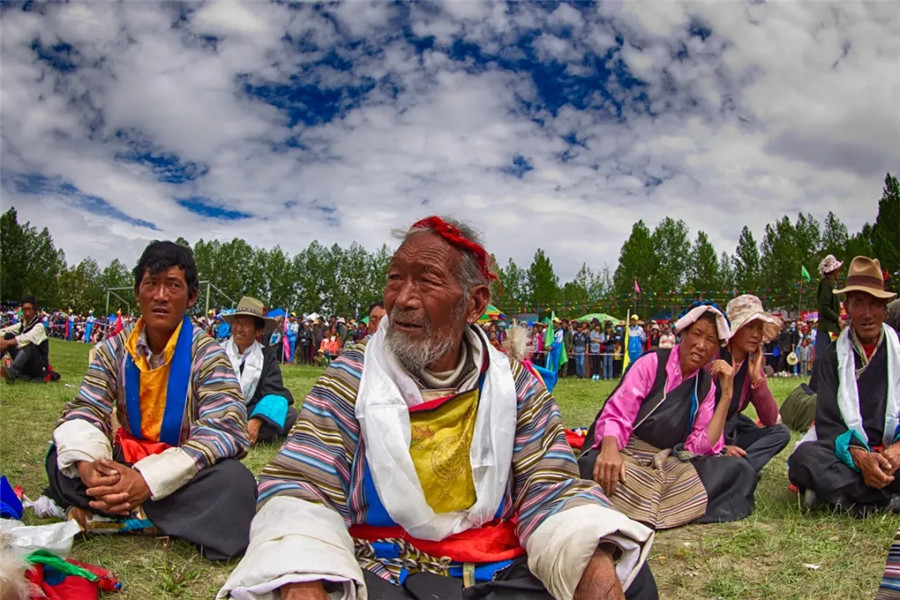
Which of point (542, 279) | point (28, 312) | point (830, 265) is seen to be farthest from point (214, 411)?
point (542, 279)

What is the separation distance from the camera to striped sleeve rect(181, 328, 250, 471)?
12.4 feet

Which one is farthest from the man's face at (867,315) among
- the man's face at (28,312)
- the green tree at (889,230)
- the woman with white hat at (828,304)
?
the green tree at (889,230)

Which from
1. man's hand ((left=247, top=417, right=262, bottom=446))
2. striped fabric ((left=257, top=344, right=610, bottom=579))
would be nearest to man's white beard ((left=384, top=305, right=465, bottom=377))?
striped fabric ((left=257, top=344, right=610, bottom=579))

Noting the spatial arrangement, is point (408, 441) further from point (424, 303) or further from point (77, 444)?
point (77, 444)

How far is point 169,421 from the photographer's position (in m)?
3.96

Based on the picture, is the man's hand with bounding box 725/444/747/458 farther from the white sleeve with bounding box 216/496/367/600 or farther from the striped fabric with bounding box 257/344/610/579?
the white sleeve with bounding box 216/496/367/600

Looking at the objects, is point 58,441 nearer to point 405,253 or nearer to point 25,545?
point 25,545

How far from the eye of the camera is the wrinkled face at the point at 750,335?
537 centimetres

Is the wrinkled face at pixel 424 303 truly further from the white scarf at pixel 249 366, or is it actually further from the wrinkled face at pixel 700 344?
the white scarf at pixel 249 366

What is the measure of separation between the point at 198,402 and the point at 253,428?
3.32 m

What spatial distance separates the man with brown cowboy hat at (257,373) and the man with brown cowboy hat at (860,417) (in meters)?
5.32

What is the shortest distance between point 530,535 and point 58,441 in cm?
284

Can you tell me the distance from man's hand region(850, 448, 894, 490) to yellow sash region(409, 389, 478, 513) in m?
3.42

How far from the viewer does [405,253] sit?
256 centimetres
